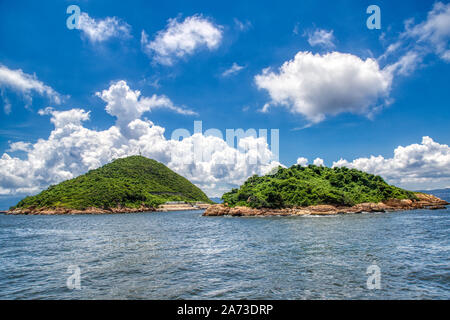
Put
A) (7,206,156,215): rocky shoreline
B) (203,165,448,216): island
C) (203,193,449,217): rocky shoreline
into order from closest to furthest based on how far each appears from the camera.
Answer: (203,193,449,217): rocky shoreline, (203,165,448,216): island, (7,206,156,215): rocky shoreline

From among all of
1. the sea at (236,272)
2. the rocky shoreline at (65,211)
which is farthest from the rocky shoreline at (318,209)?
the rocky shoreline at (65,211)

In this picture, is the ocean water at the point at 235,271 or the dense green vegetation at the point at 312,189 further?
the dense green vegetation at the point at 312,189

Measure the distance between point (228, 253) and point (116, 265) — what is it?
1189cm

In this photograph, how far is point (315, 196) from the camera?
102m

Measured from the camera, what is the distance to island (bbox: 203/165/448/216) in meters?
101

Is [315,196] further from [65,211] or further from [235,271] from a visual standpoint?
[65,211]

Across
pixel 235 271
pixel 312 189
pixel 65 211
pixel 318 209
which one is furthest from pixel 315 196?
pixel 65 211

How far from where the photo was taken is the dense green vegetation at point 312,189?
334ft

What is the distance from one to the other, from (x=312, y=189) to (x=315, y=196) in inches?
164

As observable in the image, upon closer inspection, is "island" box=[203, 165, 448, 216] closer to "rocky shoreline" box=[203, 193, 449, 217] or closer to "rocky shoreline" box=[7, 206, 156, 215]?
"rocky shoreline" box=[203, 193, 449, 217]

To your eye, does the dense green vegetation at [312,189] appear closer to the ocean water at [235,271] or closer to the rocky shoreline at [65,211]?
the ocean water at [235,271]

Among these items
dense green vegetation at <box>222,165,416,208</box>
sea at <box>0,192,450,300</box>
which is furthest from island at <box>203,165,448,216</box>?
sea at <box>0,192,450,300</box>
